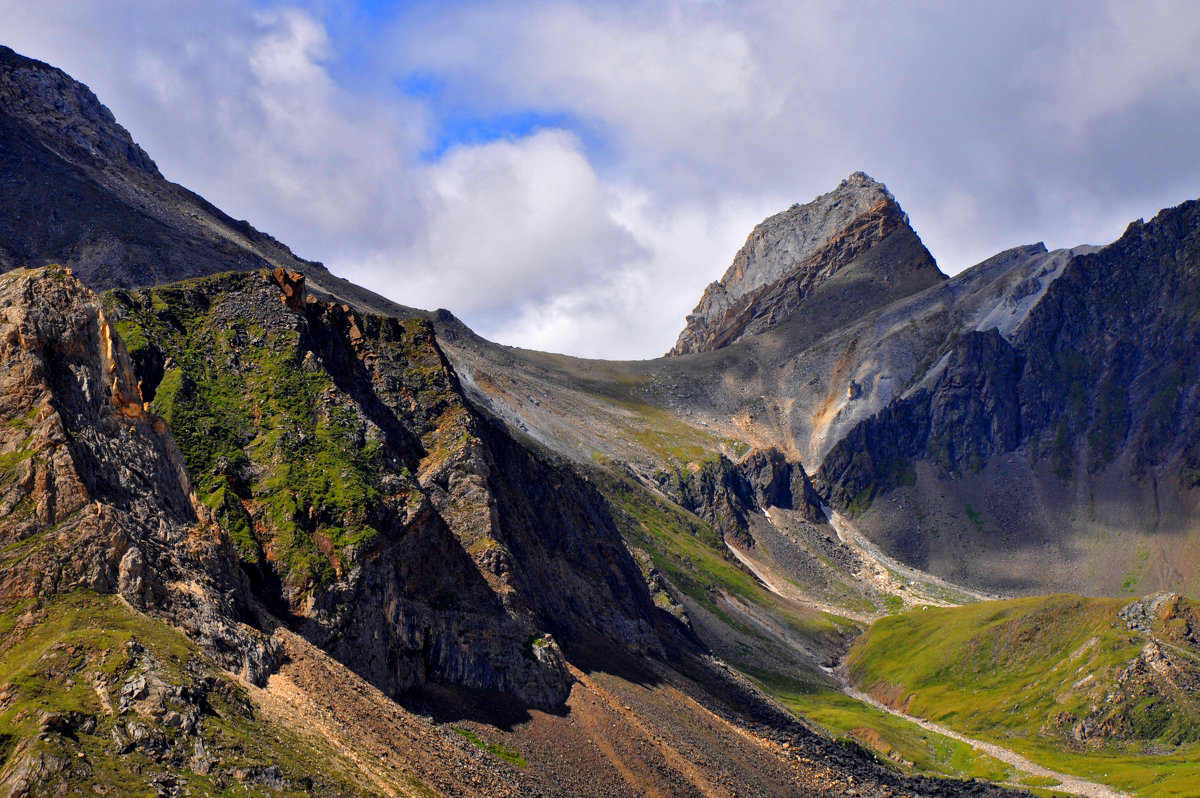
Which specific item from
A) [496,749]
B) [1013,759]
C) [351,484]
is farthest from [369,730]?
[1013,759]

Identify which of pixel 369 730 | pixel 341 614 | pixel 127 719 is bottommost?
pixel 369 730

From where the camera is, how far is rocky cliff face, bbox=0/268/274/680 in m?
32.5

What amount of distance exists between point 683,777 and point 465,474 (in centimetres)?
2750

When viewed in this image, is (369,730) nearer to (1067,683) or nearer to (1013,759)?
(1013,759)

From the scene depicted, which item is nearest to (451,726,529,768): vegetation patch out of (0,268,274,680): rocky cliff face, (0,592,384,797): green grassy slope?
(0,268,274,680): rocky cliff face

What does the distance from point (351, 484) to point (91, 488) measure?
19.8m

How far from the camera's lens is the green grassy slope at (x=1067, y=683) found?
11019 cm

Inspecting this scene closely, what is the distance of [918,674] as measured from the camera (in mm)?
156250

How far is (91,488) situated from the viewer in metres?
35.6

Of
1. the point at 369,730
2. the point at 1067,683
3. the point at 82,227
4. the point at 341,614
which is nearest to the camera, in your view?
the point at 369,730

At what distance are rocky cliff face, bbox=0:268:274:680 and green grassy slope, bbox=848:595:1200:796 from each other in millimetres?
93393

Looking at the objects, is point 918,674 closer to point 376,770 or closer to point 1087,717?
point 1087,717

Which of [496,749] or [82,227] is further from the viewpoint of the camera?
[82,227]

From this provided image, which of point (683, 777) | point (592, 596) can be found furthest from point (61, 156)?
point (683, 777)
